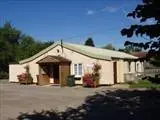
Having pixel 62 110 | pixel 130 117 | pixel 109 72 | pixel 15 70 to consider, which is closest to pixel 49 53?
pixel 15 70

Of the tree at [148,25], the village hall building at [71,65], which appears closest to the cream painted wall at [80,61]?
the village hall building at [71,65]

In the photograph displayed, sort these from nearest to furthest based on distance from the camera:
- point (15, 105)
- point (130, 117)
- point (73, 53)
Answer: point (130, 117) → point (15, 105) → point (73, 53)

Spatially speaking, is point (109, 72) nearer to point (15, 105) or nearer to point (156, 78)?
point (15, 105)

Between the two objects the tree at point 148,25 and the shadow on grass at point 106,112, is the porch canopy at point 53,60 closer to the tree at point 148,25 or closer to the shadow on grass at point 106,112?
the shadow on grass at point 106,112

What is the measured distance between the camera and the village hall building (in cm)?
2975

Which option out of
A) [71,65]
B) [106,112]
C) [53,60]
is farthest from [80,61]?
[106,112]

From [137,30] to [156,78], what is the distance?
1101mm

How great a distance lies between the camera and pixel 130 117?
520 inches

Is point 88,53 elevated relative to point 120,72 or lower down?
elevated

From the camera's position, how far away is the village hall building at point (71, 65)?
29.8 m

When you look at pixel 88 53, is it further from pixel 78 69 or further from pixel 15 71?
pixel 15 71

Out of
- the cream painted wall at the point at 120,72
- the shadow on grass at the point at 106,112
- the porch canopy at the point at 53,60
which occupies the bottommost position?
the shadow on grass at the point at 106,112

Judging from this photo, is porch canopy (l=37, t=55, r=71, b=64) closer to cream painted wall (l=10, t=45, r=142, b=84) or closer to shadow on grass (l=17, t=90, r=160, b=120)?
cream painted wall (l=10, t=45, r=142, b=84)

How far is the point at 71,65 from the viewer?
31.8 meters
